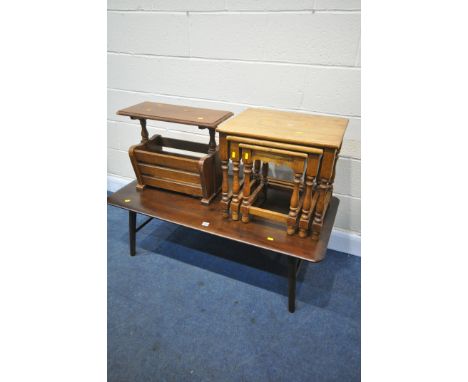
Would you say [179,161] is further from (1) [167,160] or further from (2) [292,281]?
(2) [292,281]

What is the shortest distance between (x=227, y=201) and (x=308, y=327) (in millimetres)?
707

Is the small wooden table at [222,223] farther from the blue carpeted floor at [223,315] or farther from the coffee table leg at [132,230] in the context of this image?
the blue carpeted floor at [223,315]

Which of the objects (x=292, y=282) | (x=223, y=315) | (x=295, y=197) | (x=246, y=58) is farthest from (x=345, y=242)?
(x=246, y=58)

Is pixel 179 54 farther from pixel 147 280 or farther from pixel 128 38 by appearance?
pixel 147 280

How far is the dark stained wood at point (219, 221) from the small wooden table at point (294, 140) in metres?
0.07

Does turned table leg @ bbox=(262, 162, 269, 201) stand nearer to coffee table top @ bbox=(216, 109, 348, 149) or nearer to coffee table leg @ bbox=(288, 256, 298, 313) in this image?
coffee table top @ bbox=(216, 109, 348, 149)

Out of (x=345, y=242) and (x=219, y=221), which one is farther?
(x=345, y=242)

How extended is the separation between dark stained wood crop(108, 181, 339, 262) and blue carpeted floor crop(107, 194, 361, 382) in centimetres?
40

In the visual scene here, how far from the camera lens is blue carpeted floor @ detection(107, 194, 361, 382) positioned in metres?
1.28

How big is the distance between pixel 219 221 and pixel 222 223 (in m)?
0.02

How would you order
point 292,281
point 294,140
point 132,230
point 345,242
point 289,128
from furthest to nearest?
1. point 345,242
2. point 132,230
3. point 292,281
4. point 289,128
5. point 294,140

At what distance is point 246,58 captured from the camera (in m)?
1.66

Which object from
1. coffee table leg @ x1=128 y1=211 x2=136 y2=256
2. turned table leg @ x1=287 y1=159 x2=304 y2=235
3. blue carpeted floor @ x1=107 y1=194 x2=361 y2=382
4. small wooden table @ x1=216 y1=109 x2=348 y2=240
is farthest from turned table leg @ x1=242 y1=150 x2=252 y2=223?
coffee table leg @ x1=128 y1=211 x2=136 y2=256

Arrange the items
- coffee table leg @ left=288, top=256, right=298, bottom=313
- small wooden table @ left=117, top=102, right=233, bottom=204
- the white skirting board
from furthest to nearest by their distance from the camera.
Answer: the white skirting board, small wooden table @ left=117, top=102, right=233, bottom=204, coffee table leg @ left=288, top=256, right=298, bottom=313
